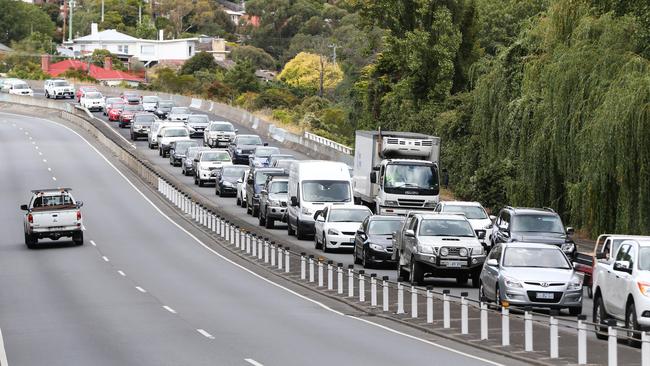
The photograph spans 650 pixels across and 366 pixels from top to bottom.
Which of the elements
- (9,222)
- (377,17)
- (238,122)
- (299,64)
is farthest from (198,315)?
(299,64)

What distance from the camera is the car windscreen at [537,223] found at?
122ft

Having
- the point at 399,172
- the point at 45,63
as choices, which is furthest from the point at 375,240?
the point at 45,63

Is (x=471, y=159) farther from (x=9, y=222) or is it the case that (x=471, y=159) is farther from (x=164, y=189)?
(x=9, y=222)

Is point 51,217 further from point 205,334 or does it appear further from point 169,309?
point 205,334

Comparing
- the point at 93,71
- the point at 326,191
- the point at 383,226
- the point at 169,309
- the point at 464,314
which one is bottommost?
the point at 169,309

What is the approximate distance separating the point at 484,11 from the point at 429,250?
62.4m

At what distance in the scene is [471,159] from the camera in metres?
64.4

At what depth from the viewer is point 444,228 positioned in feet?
114

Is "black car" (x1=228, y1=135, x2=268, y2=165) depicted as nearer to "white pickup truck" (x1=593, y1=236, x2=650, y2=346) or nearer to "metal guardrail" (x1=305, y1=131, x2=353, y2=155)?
"metal guardrail" (x1=305, y1=131, x2=353, y2=155)

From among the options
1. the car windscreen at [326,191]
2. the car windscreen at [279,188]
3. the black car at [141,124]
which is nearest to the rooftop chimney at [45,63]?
the black car at [141,124]

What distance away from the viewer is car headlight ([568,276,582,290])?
26969 mm

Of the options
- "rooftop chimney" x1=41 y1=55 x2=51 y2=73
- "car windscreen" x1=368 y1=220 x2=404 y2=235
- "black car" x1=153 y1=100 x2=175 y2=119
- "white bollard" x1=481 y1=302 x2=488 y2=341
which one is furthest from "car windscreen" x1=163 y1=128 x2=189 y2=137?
"rooftop chimney" x1=41 y1=55 x2=51 y2=73

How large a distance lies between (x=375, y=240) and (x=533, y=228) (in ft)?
14.7

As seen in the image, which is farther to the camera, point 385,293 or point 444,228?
point 444,228
